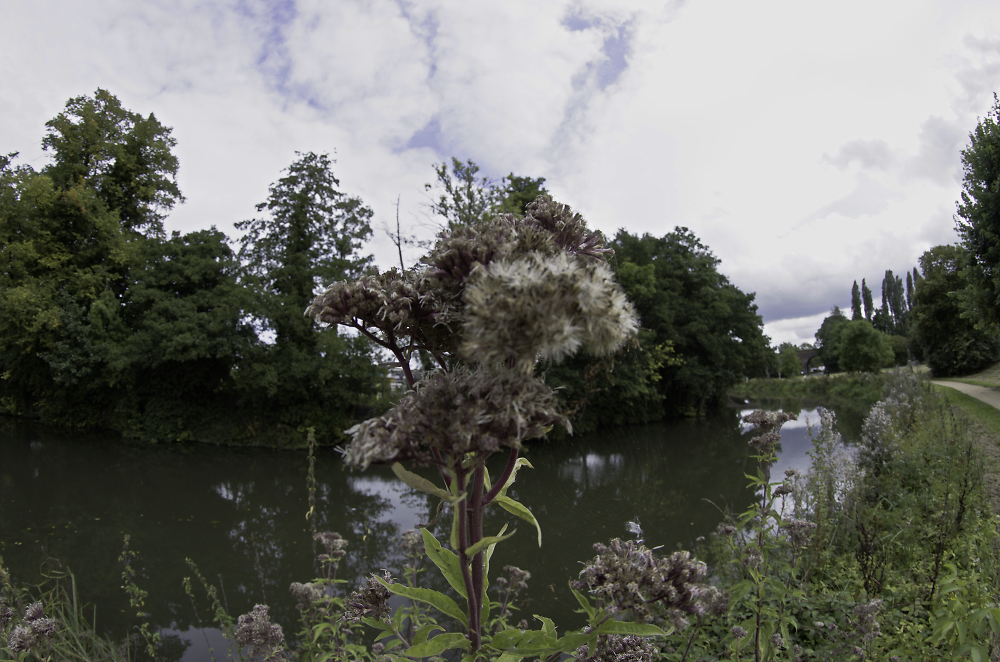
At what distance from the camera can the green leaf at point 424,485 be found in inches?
37.5

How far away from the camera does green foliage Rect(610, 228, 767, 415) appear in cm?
1989

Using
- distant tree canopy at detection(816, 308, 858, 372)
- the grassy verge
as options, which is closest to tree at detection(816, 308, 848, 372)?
distant tree canopy at detection(816, 308, 858, 372)

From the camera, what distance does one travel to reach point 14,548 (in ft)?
23.6

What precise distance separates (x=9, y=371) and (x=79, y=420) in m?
3.72

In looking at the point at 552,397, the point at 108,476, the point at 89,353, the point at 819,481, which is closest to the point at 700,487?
the point at 819,481

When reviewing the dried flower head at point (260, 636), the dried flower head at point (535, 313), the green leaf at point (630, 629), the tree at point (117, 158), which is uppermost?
the tree at point (117, 158)

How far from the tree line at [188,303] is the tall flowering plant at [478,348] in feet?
43.1

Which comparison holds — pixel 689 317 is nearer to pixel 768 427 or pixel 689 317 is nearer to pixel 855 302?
pixel 768 427

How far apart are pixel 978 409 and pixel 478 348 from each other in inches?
719

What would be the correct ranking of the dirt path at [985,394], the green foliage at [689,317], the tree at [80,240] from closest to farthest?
the dirt path at [985,394], the tree at [80,240], the green foliage at [689,317]

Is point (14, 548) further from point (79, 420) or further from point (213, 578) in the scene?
point (79, 420)

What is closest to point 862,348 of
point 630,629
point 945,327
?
point 945,327

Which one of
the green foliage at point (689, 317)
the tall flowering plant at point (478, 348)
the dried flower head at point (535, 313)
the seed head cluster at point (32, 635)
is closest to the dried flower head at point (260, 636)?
the seed head cluster at point (32, 635)

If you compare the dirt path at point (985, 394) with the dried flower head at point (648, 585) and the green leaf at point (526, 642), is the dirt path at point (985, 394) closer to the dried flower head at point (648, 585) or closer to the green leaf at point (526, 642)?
the dried flower head at point (648, 585)
